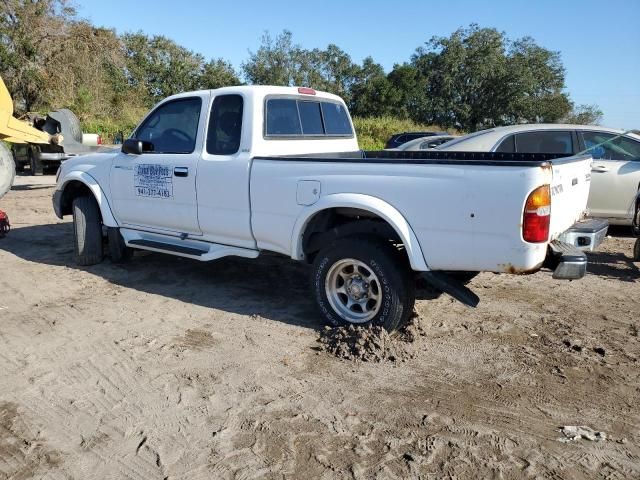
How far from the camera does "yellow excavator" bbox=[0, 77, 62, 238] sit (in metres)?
9.40

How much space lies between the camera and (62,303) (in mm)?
5555

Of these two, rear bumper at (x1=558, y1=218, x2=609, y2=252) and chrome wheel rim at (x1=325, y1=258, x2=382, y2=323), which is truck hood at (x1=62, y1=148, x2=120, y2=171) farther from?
rear bumper at (x1=558, y1=218, x2=609, y2=252)

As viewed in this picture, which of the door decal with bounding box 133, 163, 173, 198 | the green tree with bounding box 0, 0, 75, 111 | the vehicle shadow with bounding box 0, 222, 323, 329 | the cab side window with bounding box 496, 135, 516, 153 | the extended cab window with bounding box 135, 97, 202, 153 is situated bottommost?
the vehicle shadow with bounding box 0, 222, 323, 329

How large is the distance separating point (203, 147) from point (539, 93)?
5354 cm

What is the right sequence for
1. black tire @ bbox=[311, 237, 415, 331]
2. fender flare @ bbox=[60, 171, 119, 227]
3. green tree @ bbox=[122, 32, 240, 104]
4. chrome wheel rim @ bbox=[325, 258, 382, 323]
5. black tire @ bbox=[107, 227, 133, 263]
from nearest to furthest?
black tire @ bbox=[311, 237, 415, 331]
chrome wheel rim @ bbox=[325, 258, 382, 323]
fender flare @ bbox=[60, 171, 119, 227]
black tire @ bbox=[107, 227, 133, 263]
green tree @ bbox=[122, 32, 240, 104]

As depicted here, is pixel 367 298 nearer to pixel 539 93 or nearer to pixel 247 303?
pixel 247 303

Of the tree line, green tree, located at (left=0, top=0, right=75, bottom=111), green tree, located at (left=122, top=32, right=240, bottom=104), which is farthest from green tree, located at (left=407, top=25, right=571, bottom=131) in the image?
green tree, located at (left=0, top=0, right=75, bottom=111)

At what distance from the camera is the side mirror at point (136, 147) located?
5.96m

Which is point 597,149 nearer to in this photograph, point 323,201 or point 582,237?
point 582,237

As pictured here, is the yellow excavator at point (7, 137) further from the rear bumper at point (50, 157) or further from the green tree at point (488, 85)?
the green tree at point (488, 85)

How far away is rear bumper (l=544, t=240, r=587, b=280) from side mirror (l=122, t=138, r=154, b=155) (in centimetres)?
417

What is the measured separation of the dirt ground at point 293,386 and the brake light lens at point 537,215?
1.01 meters

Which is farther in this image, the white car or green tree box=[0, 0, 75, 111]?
green tree box=[0, 0, 75, 111]

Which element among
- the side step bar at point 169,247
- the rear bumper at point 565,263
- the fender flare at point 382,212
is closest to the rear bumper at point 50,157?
the side step bar at point 169,247
